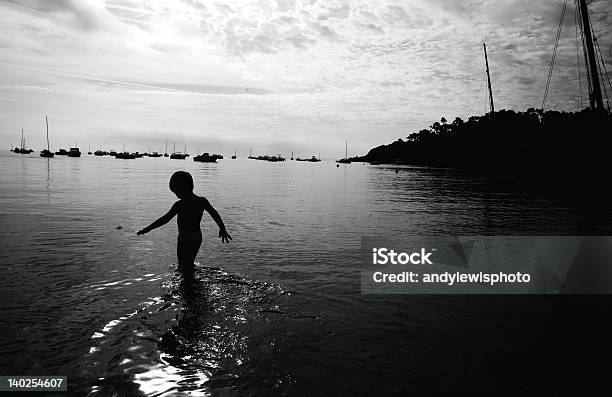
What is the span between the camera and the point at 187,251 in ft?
22.7

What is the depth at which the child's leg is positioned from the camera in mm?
6855

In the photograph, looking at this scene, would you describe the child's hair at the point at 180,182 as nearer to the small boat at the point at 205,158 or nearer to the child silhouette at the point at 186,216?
the child silhouette at the point at 186,216

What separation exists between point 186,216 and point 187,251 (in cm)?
73

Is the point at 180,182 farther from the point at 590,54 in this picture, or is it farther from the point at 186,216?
the point at 590,54

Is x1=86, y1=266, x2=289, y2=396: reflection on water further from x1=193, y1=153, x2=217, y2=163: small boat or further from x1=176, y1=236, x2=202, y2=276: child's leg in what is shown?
x1=193, y1=153, x2=217, y2=163: small boat

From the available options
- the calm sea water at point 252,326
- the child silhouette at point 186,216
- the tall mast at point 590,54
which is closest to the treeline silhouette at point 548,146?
the tall mast at point 590,54

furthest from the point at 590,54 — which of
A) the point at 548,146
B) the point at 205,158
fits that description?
the point at 205,158

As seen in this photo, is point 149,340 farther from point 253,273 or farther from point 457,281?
point 457,281

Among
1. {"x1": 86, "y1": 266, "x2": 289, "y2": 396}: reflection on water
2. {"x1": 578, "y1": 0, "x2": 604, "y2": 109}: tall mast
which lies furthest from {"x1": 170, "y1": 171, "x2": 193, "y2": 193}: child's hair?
{"x1": 578, "y1": 0, "x2": 604, "y2": 109}: tall mast

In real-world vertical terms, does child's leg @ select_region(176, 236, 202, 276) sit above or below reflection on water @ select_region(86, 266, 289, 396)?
above

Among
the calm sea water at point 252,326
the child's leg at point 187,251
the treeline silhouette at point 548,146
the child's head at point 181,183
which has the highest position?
the treeline silhouette at point 548,146

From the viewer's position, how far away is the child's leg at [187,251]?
6855 millimetres

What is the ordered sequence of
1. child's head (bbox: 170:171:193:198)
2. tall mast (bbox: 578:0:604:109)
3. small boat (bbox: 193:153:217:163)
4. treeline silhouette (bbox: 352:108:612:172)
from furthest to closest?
small boat (bbox: 193:153:217:163), treeline silhouette (bbox: 352:108:612:172), tall mast (bbox: 578:0:604:109), child's head (bbox: 170:171:193:198)

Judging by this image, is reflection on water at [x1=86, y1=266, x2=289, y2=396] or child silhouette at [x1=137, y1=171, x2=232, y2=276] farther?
child silhouette at [x1=137, y1=171, x2=232, y2=276]
